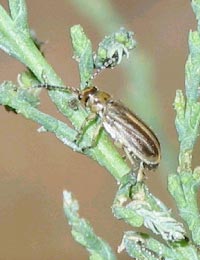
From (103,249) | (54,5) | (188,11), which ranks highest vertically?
(54,5)

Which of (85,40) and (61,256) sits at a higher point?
(61,256)

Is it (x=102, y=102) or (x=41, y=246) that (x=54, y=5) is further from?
(x=102, y=102)

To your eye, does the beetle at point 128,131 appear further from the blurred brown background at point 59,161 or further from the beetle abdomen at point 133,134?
the blurred brown background at point 59,161

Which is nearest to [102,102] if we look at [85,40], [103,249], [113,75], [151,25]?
[85,40]

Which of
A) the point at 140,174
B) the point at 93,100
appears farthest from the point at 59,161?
the point at 140,174

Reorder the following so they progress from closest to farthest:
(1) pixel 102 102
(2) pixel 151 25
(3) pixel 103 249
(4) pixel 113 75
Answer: (3) pixel 103 249 → (1) pixel 102 102 → (4) pixel 113 75 → (2) pixel 151 25

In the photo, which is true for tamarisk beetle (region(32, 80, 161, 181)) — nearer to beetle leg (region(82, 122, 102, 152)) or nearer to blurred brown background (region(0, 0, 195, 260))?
beetle leg (region(82, 122, 102, 152))

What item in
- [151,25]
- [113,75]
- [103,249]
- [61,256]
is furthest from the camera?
[151,25]

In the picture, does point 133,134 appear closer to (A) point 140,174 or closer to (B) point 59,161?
(A) point 140,174
